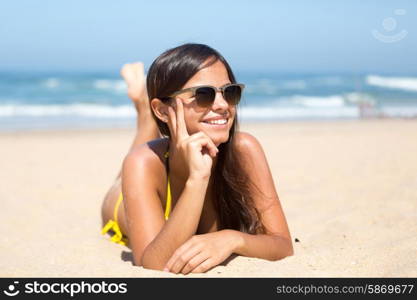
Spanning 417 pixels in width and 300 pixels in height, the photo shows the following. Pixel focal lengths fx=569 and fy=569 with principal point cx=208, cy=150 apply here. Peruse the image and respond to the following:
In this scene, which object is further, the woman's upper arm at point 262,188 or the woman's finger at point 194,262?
the woman's upper arm at point 262,188

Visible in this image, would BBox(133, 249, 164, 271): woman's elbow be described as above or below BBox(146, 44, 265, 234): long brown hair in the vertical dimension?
below

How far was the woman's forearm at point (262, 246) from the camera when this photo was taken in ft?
10.2

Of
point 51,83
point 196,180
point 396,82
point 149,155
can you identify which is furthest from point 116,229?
point 396,82

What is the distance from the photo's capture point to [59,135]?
38.9 feet

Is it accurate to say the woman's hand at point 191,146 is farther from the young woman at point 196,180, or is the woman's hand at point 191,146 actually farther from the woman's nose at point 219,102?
the woman's nose at point 219,102

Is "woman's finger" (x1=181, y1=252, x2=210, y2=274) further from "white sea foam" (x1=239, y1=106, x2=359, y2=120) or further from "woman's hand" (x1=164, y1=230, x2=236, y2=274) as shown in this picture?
"white sea foam" (x1=239, y1=106, x2=359, y2=120)

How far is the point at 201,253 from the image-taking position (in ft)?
9.78

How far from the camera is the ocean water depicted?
1700cm

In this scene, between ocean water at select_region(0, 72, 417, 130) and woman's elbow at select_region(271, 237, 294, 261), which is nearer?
woman's elbow at select_region(271, 237, 294, 261)

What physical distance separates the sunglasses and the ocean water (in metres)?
8.11

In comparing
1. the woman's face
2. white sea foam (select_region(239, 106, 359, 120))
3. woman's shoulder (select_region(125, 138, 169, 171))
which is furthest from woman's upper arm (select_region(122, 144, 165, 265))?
white sea foam (select_region(239, 106, 359, 120))

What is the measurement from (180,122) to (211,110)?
18cm

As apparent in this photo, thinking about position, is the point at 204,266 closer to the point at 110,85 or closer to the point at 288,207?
the point at 288,207

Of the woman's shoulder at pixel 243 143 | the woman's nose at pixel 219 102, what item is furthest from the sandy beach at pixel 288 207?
the woman's nose at pixel 219 102
